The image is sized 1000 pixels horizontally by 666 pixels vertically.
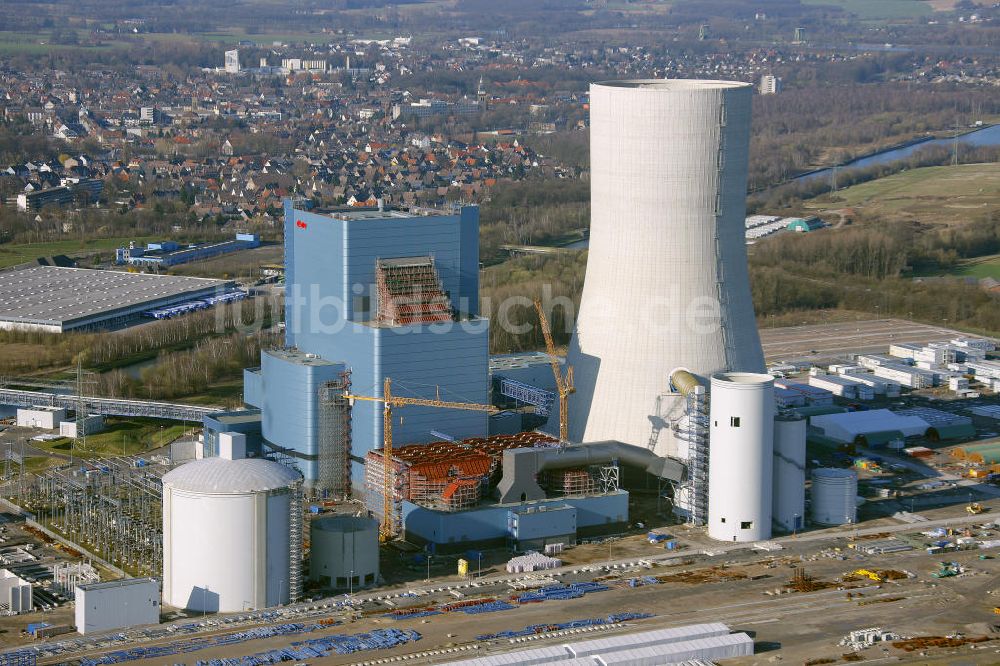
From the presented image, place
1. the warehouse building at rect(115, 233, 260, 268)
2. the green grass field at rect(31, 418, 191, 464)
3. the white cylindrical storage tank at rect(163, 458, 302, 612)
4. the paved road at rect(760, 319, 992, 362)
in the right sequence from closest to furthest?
the white cylindrical storage tank at rect(163, 458, 302, 612), the green grass field at rect(31, 418, 191, 464), the paved road at rect(760, 319, 992, 362), the warehouse building at rect(115, 233, 260, 268)

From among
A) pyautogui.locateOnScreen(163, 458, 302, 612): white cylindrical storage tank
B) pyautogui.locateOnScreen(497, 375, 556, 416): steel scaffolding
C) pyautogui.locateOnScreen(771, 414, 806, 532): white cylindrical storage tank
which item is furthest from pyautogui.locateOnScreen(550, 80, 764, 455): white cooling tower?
pyautogui.locateOnScreen(163, 458, 302, 612): white cylindrical storage tank

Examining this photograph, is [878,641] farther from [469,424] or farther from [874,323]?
[874,323]

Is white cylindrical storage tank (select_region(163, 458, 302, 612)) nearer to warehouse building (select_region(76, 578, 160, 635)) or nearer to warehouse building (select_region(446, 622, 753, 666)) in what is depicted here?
warehouse building (select_region(76, 578, 160, 635))

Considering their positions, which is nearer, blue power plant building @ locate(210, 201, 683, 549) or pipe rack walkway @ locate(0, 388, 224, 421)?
blue power plant building @ locate(210, 201, 683, 549)

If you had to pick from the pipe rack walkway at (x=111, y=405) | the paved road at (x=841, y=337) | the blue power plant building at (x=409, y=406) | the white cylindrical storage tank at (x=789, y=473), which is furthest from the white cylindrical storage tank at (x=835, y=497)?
the paved road at (x=841, y=337)

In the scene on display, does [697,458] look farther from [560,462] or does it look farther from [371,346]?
[371,346]

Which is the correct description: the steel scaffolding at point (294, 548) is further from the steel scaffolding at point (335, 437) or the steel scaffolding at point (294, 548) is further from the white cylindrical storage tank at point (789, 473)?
the white cylindrical storage tank at point (789, 473)

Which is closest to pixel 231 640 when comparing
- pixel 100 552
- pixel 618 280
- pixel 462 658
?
pixel 462 658
